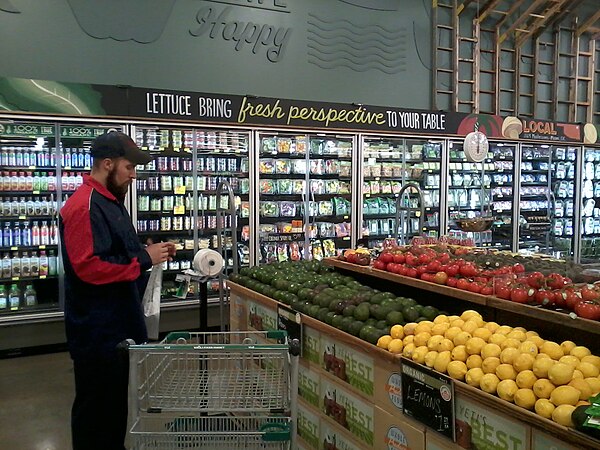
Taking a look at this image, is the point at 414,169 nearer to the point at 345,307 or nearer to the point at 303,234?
the point at 303,234

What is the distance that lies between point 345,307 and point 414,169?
17.2 ft

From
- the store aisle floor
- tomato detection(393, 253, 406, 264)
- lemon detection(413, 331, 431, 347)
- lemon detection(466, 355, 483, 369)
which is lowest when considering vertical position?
the store aisle floor

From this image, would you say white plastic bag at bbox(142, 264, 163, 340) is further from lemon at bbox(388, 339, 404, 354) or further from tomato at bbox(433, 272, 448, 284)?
tomato at bbox(433, 272, 448, 284)

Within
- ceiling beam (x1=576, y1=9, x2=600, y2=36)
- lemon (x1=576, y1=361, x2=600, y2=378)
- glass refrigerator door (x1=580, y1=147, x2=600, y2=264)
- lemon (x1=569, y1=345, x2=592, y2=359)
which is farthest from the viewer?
ceiling beam (x1=576, y1=9, x2=600, y2=36)

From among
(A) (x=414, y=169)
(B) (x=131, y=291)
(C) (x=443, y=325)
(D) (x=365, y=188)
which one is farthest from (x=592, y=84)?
(B) (x=131, y=291)

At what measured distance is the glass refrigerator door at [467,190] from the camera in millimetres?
8570

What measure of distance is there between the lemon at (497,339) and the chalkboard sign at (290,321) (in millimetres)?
1262

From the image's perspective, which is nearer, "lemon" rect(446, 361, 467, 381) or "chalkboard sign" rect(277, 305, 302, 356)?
"lemon" rect(446, 361, 467, 381)

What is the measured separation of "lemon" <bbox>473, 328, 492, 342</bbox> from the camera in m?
2.46

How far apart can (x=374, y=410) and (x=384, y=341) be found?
34 centimetres

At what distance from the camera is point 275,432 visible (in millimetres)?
1976

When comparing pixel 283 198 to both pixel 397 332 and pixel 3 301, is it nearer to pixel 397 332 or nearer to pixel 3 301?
pixel 3 301

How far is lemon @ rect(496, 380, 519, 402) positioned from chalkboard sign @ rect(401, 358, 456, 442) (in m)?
0.20

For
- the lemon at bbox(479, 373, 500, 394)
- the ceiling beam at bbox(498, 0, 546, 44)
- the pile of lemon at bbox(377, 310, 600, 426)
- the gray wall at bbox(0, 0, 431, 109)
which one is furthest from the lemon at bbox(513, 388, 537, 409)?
the ceiling beam at bbox(498, 0, 546, 44)
